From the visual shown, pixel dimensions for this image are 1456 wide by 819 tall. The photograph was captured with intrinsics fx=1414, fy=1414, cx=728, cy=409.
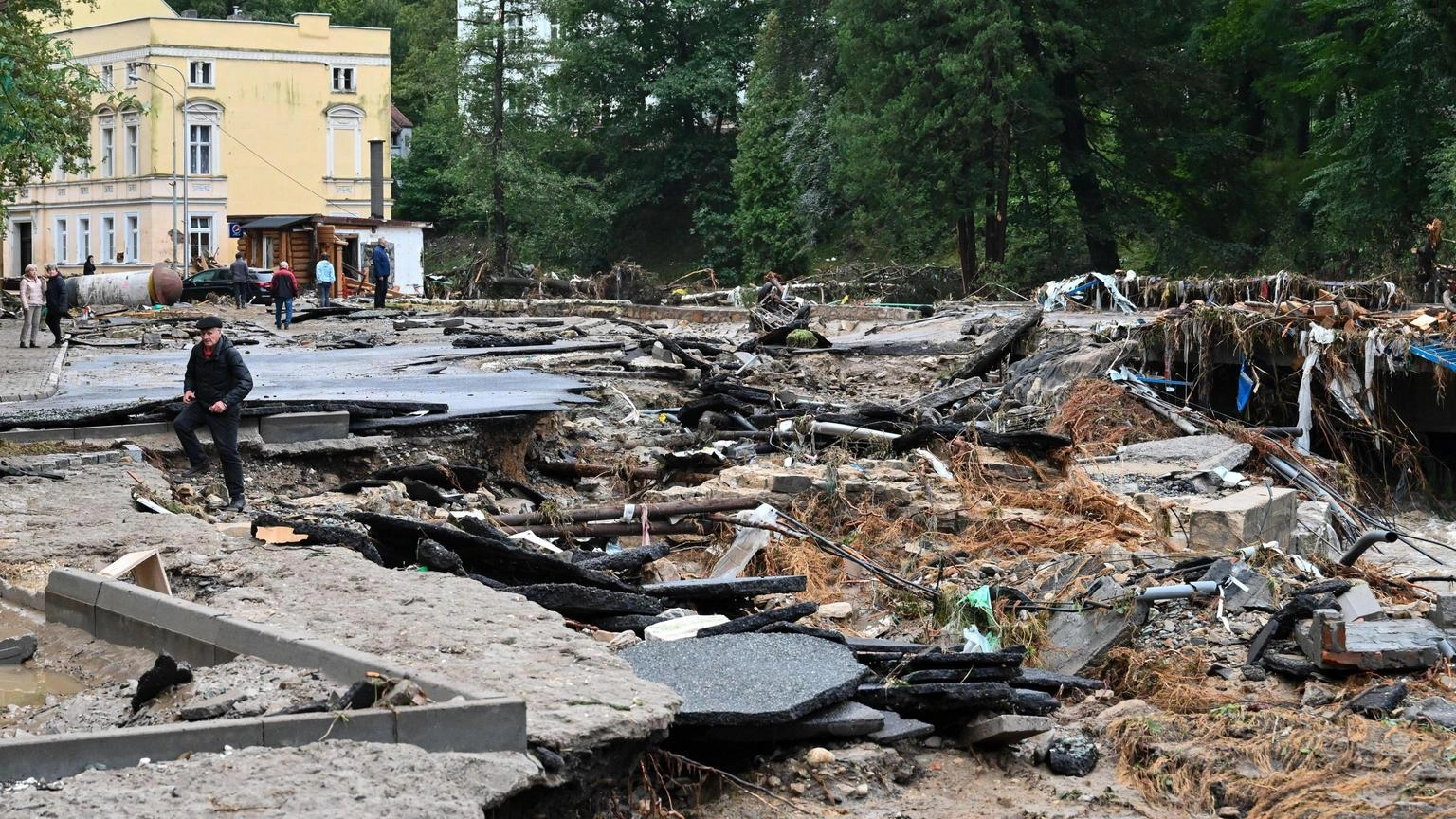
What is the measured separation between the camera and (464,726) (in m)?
4.65

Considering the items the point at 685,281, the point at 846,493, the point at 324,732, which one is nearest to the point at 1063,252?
the point at 685,281

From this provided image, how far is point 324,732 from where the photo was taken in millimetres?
4570

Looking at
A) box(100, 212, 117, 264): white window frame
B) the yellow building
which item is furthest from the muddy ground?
box(100, 212, 117, 264): white window frame

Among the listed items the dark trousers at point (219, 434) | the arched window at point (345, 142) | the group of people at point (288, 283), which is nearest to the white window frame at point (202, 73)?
the arched window at point (345, 142)

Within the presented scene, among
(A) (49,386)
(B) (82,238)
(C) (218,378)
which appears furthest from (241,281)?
(C) (218,378)

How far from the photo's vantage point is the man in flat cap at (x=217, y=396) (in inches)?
406

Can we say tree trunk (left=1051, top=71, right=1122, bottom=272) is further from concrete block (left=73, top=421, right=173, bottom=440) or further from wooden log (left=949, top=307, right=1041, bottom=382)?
concrete block (left=73, top=421, right=173, bottom=440)

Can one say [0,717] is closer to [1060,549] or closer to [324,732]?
[324,732]

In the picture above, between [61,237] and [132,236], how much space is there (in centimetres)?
513

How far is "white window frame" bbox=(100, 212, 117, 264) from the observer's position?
187ft

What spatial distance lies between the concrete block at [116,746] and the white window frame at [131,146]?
186 ft

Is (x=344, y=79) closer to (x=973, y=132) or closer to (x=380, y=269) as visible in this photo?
(x=380, y=269)

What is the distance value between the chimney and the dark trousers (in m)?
47.9

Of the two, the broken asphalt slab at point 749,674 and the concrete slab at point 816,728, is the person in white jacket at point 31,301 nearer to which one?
the broken asphalt slab at point 749,674
